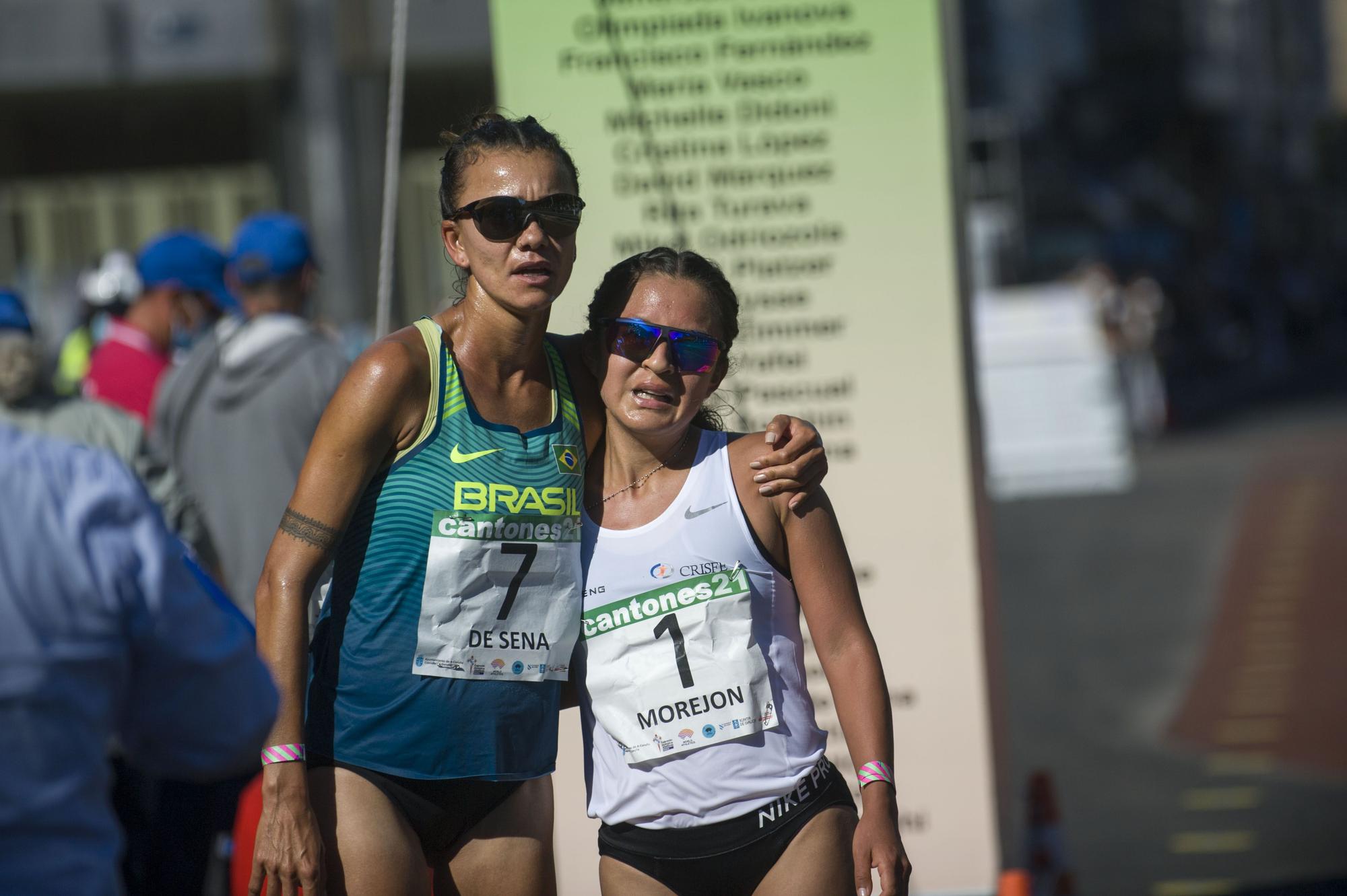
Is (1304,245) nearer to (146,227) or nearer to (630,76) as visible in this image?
(146,227)

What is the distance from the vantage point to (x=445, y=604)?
271cm


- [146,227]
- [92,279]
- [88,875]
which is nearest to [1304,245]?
[146,227]

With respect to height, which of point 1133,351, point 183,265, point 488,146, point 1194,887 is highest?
point 183,265

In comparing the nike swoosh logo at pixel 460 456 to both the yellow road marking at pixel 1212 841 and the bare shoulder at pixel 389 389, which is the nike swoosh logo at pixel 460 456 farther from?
the yellow road marking at pixel 1212 841

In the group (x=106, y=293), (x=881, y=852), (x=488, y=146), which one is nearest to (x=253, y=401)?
(x=106, y=293)

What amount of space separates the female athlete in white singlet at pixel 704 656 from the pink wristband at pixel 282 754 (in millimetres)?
519

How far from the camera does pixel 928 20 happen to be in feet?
14.6

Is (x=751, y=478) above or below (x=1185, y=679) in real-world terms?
above

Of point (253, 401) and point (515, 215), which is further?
point (253, 401)

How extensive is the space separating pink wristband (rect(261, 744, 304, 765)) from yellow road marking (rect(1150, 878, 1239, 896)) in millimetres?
4133

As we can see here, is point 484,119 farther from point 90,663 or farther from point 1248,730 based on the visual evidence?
point 1248,730

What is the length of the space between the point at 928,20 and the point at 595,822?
7.87 feet

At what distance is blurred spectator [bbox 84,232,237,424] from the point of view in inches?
229

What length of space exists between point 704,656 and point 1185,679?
685 cm
